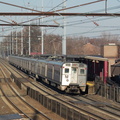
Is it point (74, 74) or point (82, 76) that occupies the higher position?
point (74, 74)

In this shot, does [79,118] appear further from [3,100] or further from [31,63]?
[31,63]

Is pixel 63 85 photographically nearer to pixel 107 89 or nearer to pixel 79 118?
pixel 107 89

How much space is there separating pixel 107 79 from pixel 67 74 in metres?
5.05

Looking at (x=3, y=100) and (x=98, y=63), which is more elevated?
(x=98, y=63)

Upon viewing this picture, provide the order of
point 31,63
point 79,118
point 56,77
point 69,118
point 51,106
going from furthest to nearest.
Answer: point 31,63
point 56,77
point 51,106
point 69,118
point 79,118

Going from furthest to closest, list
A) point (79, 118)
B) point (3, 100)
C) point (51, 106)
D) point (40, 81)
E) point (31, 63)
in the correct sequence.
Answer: point (31, 63)
point (40, 81)
point (3, 100)
point (51, 106)
point (79, 118)

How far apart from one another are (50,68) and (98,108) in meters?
9.05

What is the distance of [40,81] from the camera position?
3130cm

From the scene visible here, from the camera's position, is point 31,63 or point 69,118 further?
point 31,63

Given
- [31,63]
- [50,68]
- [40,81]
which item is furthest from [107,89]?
[31,63]

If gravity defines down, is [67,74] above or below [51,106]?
above

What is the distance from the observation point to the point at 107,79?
24719 mm

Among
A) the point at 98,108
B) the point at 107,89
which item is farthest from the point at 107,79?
the point at 98,108

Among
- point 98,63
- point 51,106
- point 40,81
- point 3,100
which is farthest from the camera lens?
point 40,81
